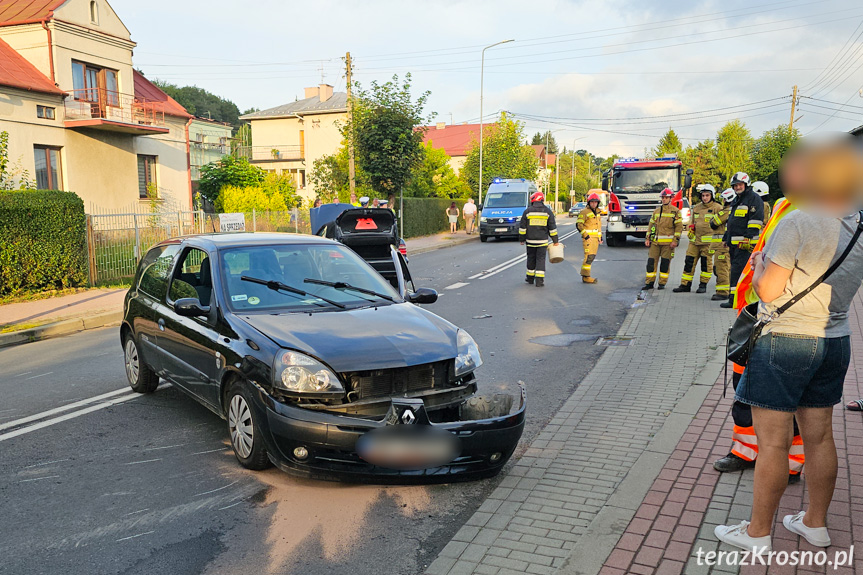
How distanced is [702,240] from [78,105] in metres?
20.7

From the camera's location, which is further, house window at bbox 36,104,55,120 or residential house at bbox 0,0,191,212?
house window at bbox 36,104,55,120

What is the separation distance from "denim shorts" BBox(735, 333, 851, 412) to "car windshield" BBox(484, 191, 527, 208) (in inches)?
1030

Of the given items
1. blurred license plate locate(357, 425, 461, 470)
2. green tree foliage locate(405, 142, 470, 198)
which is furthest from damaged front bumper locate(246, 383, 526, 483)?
green tree foliage locate(405, 142, 470, 198)

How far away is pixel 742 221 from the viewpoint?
1023 cm

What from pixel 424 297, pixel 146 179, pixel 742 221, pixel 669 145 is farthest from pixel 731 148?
pixel 424 297

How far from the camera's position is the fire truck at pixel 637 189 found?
77.5 ft

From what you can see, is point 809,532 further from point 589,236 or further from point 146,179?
point 146,179

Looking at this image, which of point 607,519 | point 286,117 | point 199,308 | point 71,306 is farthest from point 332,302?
point 286,117

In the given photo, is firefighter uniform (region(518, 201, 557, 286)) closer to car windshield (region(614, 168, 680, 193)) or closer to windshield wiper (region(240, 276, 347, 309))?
windshield wiper (region(240, 276, 347, 309))

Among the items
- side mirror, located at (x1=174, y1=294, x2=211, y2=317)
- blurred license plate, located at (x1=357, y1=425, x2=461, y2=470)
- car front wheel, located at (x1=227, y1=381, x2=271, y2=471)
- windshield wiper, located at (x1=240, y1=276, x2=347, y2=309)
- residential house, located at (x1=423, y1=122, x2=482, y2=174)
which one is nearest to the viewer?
blurred license plate, located at (x1=357, y1=425, x2=461, y2=470)

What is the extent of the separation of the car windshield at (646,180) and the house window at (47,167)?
1889 cm

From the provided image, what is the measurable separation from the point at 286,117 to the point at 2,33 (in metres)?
33.2

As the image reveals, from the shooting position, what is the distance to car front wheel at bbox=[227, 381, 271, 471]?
4.34 metres

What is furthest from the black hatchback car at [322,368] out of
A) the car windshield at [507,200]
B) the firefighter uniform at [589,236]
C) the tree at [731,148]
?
the tree at [731,148]
